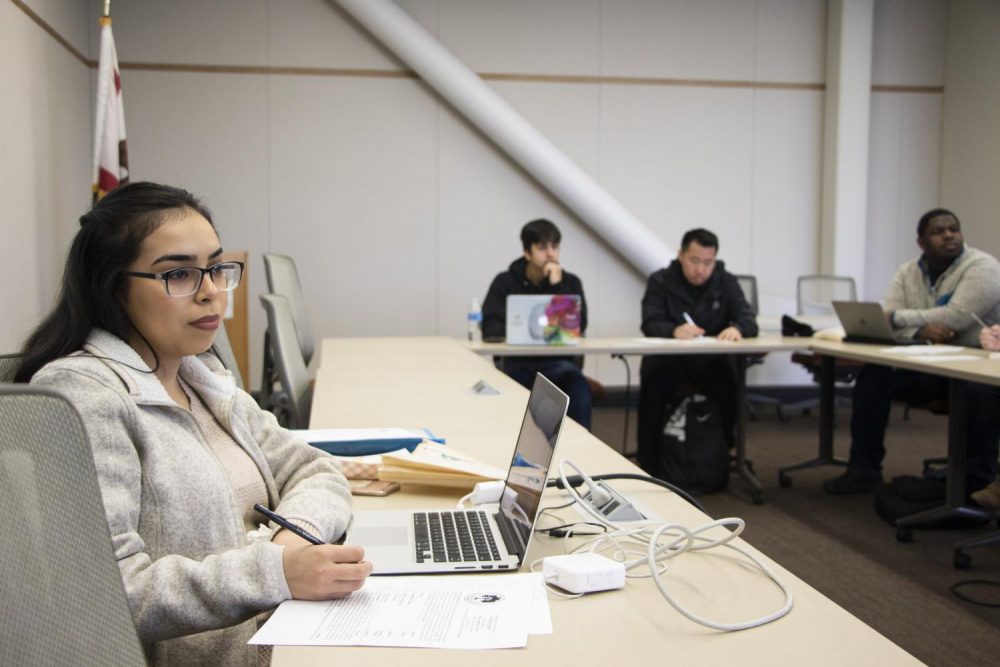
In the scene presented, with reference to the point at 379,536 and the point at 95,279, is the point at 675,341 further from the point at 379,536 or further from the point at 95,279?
the point at 95,279

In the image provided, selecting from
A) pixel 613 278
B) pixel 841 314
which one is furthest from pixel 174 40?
pixel 841 314

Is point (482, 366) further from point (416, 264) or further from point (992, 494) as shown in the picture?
point (416, 264)

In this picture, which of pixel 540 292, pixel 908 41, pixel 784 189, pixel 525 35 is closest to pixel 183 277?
pixel 540 292

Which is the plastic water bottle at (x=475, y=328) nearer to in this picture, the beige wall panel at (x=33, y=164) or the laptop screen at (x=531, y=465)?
the beige wall panel at (x=33, y=164)

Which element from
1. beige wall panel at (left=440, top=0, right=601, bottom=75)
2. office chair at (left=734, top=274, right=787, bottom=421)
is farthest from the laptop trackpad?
beige wall panel at (left=440, top=0, right=601, bottom=75)

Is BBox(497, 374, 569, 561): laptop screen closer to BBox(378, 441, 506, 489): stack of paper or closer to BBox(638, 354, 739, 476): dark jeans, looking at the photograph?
BBox(378, 441, 506, 489): stack of paper

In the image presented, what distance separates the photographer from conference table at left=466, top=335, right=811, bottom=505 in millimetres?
3949

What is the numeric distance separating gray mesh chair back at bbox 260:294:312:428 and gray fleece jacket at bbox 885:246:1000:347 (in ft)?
9.03

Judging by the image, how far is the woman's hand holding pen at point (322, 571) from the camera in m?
1.06

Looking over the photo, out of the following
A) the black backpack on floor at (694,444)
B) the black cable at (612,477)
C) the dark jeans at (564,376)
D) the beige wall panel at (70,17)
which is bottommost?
the black backpack on floor at (694,444)

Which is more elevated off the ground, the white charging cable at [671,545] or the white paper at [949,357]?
the white paper at [949,357]

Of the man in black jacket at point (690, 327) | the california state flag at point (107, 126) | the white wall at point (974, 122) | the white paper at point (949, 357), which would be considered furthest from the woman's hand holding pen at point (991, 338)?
the california state flag at point (107, 126)

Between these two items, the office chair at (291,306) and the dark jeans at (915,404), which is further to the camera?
the office chair at (291,306)

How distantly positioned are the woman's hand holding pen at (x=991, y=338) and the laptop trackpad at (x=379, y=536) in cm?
317
